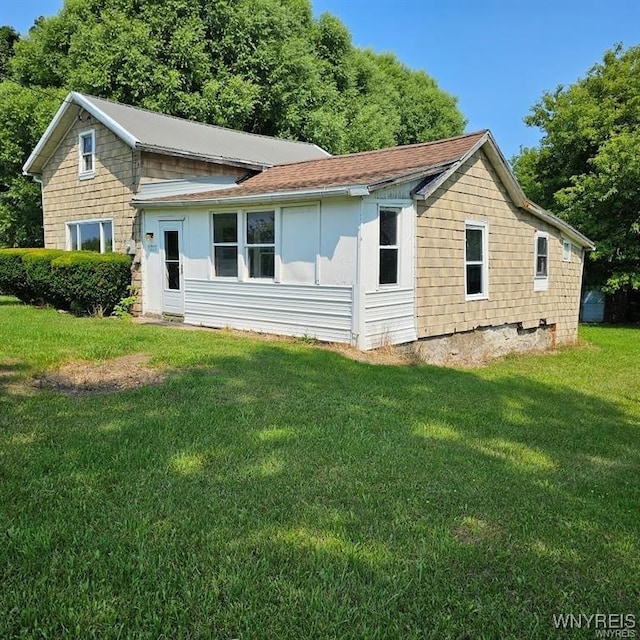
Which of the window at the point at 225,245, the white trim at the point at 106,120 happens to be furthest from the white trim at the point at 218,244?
the white trim at the point at 106,120

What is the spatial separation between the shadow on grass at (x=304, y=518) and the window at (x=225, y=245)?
18.7 ft

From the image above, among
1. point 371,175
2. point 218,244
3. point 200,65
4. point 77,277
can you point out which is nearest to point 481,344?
point 371,175

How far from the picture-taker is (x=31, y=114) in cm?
2081

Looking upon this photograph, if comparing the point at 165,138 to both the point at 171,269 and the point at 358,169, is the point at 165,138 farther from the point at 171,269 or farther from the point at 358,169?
the point at 358,169

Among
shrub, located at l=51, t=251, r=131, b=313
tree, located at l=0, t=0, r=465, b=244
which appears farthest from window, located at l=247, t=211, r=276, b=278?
tree, located at l=0, t=0, r=465, b=244

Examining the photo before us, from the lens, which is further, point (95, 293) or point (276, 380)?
point (95, 293)

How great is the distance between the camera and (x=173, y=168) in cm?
1427

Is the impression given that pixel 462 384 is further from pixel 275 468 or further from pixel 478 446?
pixel 275 468

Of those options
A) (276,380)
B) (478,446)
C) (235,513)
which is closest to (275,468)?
(235,513)

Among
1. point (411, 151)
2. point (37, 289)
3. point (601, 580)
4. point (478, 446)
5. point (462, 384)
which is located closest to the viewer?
point (601, 580)

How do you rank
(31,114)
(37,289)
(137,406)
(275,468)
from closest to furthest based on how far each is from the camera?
(275,468) → (137,406) → (37,289) → (31,114)

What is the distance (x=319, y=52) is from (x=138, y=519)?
2997 centimetres

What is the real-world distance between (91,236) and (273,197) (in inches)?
310

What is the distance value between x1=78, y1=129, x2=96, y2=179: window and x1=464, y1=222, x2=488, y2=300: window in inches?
405
